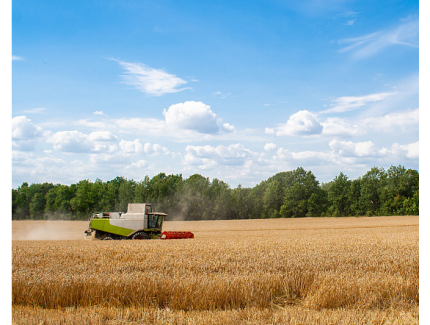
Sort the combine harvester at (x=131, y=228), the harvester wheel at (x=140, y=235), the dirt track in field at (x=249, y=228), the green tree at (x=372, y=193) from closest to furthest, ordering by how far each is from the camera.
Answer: the harvester wheel at (x=140, y=235)
the combine harvester at (x=131, y=228)
the dirt track in field at (x=249, y=228)
the green tree at (x=372, y=193)

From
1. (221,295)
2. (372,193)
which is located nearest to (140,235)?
(221,295)

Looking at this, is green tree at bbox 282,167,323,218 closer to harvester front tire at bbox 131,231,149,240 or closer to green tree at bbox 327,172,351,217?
green tree at bbox 327,172,351,217

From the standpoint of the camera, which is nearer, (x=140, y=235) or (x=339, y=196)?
(x=140, y=235)

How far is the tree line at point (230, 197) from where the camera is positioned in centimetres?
5334

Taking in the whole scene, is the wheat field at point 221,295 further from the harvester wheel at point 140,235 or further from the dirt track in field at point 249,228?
the dirt track in field at point 249,228

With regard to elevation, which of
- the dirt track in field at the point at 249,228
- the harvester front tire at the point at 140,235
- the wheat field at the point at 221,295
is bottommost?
the dirt track in field at the point at 249,228

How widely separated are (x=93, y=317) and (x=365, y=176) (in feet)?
208

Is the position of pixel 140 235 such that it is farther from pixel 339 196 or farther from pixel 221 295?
pixel 339 196

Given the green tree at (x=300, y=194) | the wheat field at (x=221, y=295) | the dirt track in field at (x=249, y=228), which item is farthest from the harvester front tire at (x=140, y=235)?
the green tree at (x=300, y=194)

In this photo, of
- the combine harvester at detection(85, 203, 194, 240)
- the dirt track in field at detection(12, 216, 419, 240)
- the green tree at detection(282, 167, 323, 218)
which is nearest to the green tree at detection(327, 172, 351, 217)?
the green tree at detection(282, 167, 323, 218)

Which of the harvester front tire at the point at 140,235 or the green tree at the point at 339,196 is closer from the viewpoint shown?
the harvester front tire at the point at 140,235

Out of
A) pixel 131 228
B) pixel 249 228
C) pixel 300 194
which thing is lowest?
pixel 249 228

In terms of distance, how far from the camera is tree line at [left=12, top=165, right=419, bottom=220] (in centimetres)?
5334

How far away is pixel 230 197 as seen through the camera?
6066 cm
